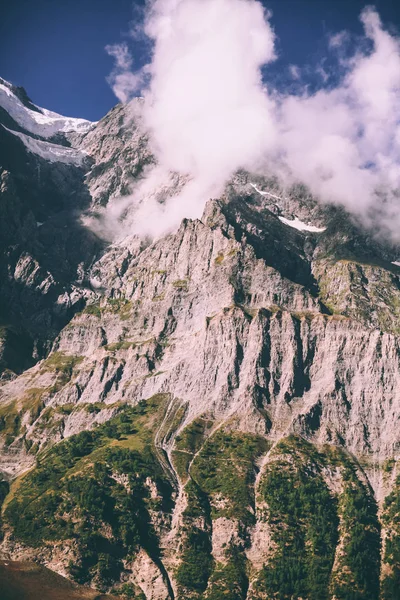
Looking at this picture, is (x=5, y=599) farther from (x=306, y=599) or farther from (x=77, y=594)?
(x=306, y=599)

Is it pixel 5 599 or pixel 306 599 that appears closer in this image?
pixel 5 599

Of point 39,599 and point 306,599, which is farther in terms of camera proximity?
point 306,599

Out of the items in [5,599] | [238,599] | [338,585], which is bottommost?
[5,599]

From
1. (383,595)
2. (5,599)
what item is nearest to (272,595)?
(383,595)

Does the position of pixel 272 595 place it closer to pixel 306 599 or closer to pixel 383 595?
pixel 306 599

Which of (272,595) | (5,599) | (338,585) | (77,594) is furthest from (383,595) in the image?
(5,599)

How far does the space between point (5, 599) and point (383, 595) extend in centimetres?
10961

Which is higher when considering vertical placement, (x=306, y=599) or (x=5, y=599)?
(x=306, y=599)

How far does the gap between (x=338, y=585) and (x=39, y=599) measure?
88.5 metres

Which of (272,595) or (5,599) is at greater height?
(272,595)

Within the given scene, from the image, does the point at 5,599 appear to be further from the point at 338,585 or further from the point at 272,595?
the point at 338,585

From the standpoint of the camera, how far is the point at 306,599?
650 feet

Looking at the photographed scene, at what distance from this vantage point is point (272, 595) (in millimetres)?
199625

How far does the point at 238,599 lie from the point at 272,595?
10399mm
